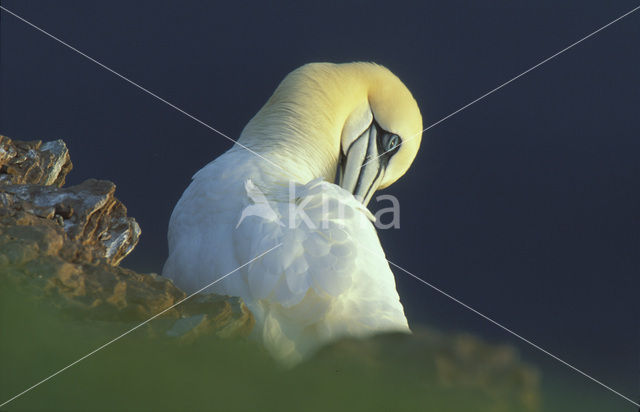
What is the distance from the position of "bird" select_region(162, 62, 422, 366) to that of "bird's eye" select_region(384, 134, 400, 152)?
0.20 m

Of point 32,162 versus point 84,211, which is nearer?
point 84,211

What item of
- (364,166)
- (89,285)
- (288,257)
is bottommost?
(364,166)

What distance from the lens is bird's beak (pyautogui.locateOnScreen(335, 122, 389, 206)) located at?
185 centimetres

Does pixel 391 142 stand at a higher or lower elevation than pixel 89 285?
lower

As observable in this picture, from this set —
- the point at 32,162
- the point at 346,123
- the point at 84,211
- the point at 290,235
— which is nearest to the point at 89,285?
the point at 84,211

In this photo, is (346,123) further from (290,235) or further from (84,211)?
(84,211)

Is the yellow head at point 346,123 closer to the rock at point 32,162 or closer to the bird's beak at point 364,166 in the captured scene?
the bird's beak at point 364,166

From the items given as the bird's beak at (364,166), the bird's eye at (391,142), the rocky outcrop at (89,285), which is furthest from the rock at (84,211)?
the bird's eye at (391,142)

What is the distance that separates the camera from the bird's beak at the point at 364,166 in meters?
1.85

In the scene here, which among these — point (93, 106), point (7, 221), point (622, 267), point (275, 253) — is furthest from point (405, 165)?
point (7, 221)

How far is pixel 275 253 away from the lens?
1002mm

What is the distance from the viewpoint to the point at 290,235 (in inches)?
40.4

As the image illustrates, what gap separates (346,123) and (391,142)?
14 centimetres

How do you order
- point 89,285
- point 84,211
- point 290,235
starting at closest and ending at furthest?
point 89,285 → point 84,211 → point 290,235
